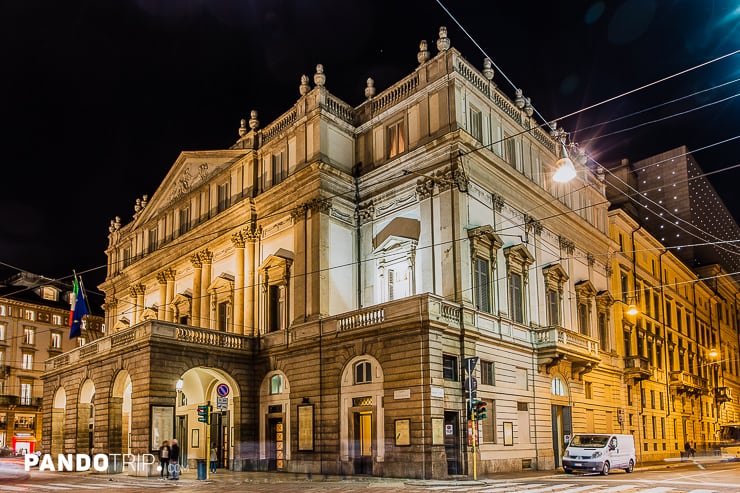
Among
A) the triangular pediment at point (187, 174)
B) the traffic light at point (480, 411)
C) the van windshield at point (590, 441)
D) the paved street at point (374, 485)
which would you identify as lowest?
the paved street at point (374, 485)

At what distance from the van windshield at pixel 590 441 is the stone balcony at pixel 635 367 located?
13.7m

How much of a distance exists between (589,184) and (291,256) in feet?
62.2

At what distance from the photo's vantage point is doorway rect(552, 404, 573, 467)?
3347 centimetres

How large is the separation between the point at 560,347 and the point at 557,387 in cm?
297

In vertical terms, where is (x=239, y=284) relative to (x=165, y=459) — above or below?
above

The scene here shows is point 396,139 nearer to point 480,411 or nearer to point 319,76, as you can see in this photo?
point 319,76

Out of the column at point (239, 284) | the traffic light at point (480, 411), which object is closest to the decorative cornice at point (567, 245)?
the traffic light at point (480, 411)

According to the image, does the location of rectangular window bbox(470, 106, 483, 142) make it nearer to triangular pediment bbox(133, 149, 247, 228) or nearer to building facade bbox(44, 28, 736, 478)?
building facade bbox(44, 28, 736, 478)

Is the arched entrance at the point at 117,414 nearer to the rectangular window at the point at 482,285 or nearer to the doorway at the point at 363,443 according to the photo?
the doorway at the point at 363,443

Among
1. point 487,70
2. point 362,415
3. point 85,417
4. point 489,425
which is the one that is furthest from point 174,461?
point 487,70

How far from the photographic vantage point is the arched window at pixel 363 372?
28.3m

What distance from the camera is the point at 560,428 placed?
3394 centimetres

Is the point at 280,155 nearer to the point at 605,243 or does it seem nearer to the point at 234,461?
the point at 234,461

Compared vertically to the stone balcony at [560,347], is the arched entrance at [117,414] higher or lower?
lower
